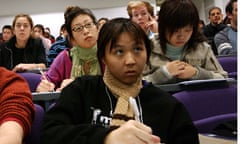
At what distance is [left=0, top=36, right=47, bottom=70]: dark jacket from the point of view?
3426 mm

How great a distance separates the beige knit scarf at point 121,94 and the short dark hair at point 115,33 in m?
0.09

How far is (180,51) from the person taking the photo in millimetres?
1933

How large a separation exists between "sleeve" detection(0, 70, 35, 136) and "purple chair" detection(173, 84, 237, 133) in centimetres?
60

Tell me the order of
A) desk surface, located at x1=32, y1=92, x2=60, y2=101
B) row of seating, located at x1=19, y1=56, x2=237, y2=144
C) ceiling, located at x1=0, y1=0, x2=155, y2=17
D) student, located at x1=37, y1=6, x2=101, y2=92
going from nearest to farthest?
row of seating, located at x1=19, y1=56, x2=237, y2=144 → desk surface, located at x1=32, y1=92, x2=60, y2=101 → student, located at x1=37, y1=6, x2=101, y2=92 → ceiling, located at x1=0, y1=0, x2=155, y2=17

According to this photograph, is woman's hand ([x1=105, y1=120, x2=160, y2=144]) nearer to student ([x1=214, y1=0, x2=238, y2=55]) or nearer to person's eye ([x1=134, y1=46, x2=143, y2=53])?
person's eye ([x1=134, y1=46, x2=143, y2=53])

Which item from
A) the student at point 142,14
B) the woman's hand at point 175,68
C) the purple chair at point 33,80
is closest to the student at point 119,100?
the woman's hand at point 175,68

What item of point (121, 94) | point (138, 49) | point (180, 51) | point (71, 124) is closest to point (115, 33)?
point (138, 49)

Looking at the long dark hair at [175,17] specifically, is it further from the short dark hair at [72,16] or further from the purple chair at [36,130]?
the purple chair at [36,130]

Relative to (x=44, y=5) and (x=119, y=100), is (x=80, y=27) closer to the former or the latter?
(x=119, y=100)

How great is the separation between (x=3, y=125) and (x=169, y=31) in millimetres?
1110

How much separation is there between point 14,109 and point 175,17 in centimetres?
106

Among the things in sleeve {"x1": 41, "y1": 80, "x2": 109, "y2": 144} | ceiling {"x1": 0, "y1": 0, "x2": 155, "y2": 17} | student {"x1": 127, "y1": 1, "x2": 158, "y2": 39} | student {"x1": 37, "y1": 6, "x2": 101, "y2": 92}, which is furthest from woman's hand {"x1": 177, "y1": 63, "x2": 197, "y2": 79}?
ceiling {"x1": 0, "y1": 0, "x2": 155, "y2": 17}

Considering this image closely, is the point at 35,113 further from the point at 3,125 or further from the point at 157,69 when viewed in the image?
the point at 157,69

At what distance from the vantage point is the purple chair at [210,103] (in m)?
1.47
